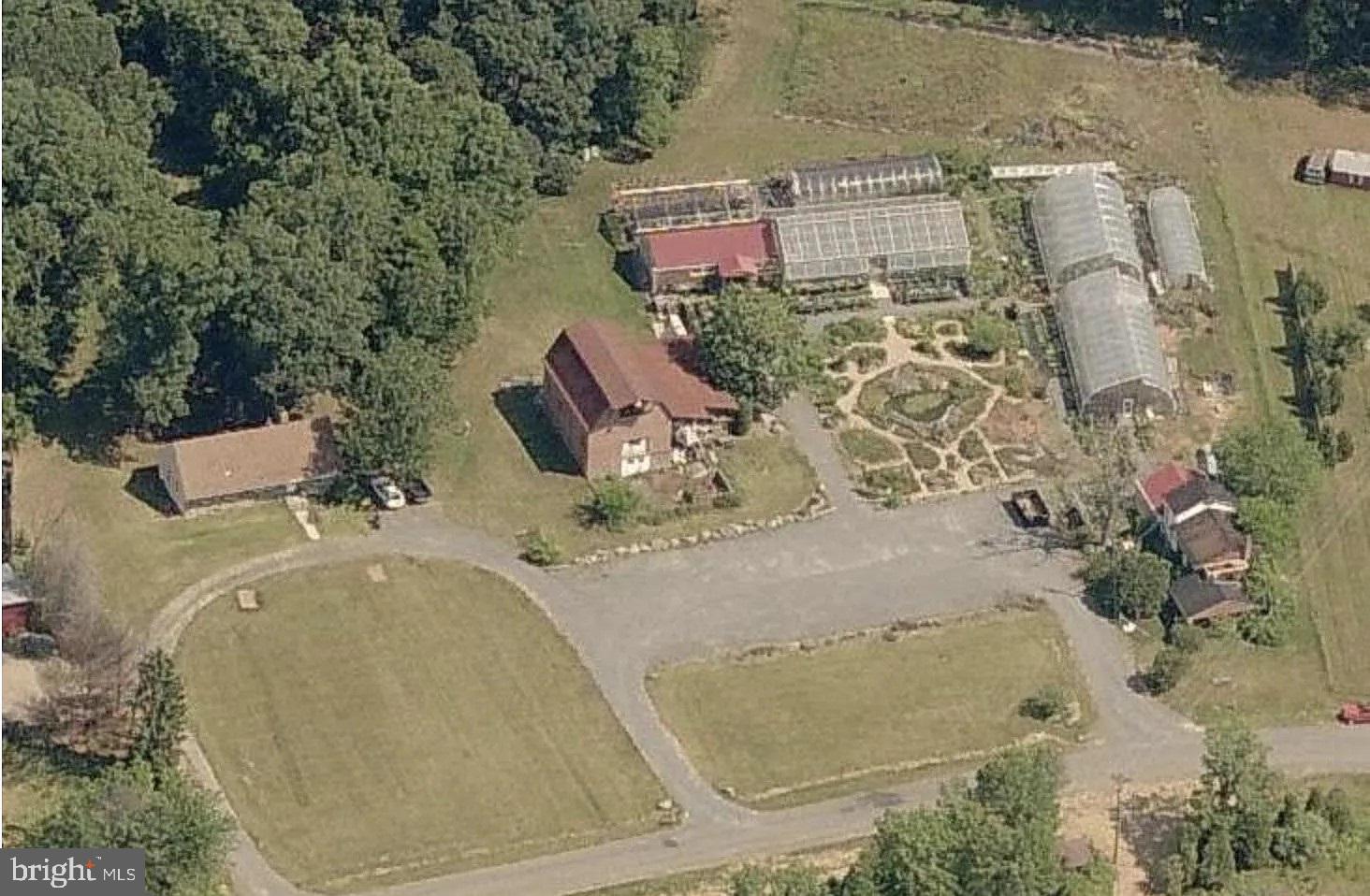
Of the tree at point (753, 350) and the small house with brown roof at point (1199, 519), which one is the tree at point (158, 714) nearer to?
the tree at point (753, 350)

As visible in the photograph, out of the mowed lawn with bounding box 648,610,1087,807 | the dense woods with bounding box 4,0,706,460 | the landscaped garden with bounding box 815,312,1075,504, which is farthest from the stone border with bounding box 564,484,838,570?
the dense woods with bounding box 4,0,706,460

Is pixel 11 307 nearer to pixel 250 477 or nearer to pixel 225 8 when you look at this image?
pixel 250 477

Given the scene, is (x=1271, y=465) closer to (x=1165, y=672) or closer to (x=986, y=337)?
(x=1165, y=672)

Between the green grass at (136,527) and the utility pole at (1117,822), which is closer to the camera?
the utility pole at (1117,822)

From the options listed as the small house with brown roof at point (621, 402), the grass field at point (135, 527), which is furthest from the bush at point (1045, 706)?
the grass field at point (135, 527)

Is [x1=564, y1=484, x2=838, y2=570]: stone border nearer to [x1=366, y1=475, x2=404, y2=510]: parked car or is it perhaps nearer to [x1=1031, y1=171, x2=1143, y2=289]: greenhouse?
[x1=366, y1=475, x2=404, y2=510]: parked car

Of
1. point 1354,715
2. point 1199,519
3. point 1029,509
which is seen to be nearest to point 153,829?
point 1029,509
